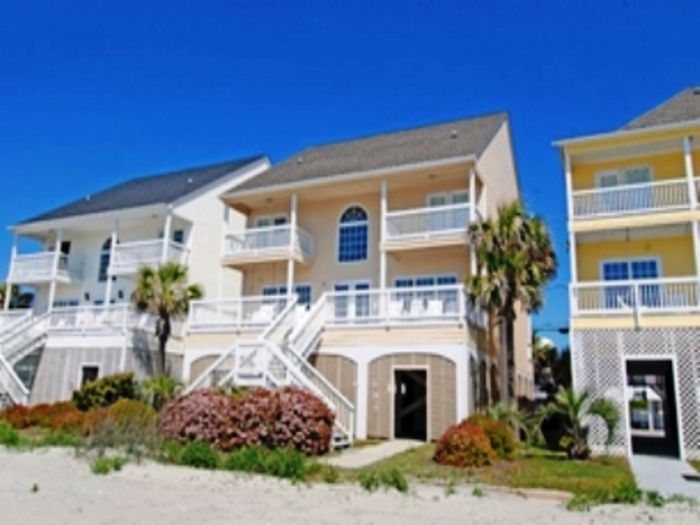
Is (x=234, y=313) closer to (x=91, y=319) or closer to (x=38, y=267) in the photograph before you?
(x=91, y=319)

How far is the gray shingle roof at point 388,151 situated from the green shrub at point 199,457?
518 inches

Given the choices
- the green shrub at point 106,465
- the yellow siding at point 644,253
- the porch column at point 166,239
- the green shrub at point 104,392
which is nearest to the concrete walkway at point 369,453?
the green shrub at point 106,465

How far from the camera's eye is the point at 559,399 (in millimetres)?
14992

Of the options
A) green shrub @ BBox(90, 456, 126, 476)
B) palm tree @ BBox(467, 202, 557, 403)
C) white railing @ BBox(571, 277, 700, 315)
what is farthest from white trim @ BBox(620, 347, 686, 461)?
green shrub @ BBox(90, 456, 126, 476)

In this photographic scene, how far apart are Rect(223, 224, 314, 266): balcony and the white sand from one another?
13.4m

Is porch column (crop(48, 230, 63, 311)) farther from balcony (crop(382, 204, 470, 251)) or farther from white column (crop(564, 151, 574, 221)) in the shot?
white column (crop(564, 151, 574, 221))

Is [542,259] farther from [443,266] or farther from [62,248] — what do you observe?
[62,248]

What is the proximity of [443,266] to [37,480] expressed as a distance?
15.4 metres

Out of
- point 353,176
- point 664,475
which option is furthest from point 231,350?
point 664,475

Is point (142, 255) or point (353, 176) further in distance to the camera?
point (142, 255)

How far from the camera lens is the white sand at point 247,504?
25.7 ft

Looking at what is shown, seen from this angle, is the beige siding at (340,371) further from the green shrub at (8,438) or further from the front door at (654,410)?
the green shrub at (8,438)

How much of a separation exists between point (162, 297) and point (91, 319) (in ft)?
18.2

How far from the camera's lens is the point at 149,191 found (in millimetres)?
31781
